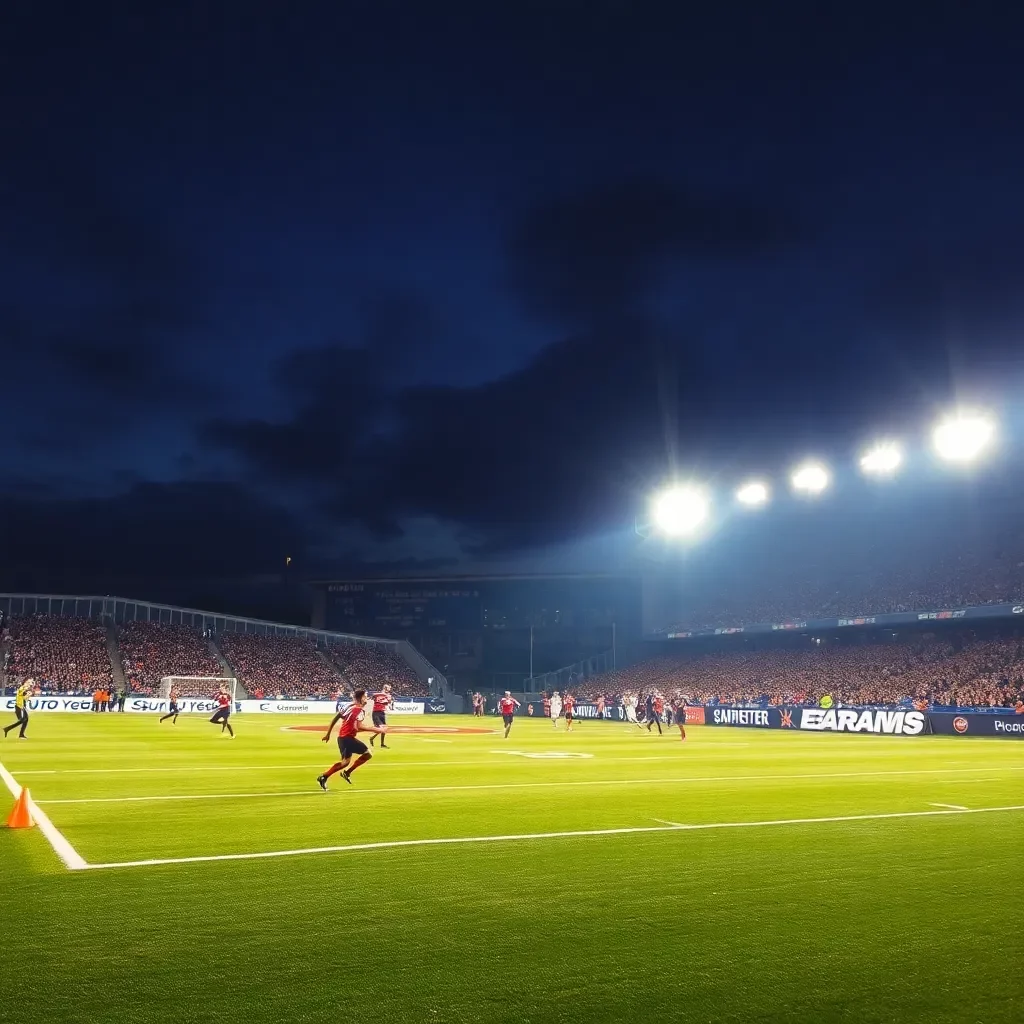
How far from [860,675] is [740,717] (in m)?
13.3

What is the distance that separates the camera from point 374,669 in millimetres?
87438

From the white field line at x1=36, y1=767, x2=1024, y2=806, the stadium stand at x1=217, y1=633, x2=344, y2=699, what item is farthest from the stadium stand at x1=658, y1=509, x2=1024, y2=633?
the white field line at x1=36, y1=767, x2=1024, y2=806

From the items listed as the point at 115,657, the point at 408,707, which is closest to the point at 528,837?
the point at 408,707

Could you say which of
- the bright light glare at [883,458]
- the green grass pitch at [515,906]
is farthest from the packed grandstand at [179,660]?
the green grass pitch at [515,906]

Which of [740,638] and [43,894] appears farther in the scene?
[740,638]

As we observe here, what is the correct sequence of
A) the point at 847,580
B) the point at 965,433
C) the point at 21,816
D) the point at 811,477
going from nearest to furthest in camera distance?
the point at 21,816 < the point at 965,433 < the point at 811,477 < the point at 847,580

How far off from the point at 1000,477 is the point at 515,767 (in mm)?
54265

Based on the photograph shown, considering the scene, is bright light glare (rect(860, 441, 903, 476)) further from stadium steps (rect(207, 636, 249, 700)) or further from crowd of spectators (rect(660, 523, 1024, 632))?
stadium steps (rect(207, 636, 249, 700))

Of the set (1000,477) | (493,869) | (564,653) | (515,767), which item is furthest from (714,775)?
(564,653)

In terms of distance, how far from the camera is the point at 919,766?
2177cm

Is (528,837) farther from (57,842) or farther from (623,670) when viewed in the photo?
(623,670)

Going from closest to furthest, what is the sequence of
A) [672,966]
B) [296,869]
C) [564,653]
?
1. [672,966]
2. [296,869]
3. [564,653]

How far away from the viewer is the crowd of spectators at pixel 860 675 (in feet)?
153

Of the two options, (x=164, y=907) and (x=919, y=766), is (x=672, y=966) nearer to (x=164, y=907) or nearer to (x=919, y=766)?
(x=164, y=907)
